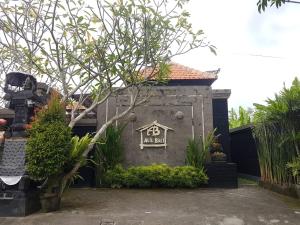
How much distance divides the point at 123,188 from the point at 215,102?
415cm

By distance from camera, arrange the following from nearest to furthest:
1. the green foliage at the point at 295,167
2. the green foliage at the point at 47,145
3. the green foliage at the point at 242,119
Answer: the green foliage at the point at 47,145 → the green foliage at the point at 295,167 → the green foliage at the point at 242,119

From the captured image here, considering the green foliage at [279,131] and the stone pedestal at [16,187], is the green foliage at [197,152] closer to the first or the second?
the green foliage at [279,131]

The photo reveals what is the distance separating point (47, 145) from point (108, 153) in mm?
3342

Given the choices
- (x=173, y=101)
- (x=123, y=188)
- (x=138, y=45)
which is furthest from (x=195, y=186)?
(x=138, y=45)

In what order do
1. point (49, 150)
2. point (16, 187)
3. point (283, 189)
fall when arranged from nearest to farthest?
1. point (49, 150)
2. point (16, 187)
3. point (283, 189)

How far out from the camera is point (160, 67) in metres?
5.90

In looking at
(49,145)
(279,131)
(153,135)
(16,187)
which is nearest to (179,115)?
(153,135)

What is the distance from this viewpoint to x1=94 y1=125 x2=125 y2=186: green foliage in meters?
7.49

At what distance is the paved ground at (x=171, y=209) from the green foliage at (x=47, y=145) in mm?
737

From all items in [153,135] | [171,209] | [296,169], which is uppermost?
[153,135]

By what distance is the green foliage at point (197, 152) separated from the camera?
739 centimetres

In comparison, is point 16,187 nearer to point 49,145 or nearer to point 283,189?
point 49,145

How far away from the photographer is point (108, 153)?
7.52 metres

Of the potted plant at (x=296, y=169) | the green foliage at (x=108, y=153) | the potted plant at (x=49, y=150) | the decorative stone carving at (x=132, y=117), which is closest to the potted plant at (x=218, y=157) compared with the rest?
the potted plant at (x=296, y=169)
